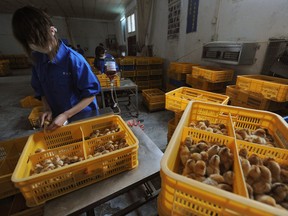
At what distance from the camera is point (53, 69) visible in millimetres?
1072

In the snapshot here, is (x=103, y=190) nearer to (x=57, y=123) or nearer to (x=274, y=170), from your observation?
(x=57, y=123)

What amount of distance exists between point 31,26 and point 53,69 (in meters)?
0.34

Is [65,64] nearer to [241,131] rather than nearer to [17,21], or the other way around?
[17,21]

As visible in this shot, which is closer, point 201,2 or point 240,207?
point 240,207

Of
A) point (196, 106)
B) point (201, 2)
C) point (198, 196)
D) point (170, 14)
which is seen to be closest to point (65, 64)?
point (196, 106)

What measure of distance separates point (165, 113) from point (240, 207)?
303cm

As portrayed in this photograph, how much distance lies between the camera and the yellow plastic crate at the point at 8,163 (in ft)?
2.90

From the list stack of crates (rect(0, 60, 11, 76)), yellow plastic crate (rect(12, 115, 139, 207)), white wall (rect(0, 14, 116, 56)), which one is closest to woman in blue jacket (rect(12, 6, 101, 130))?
yellow plastic crate (rect(12, 115, 139, 207))

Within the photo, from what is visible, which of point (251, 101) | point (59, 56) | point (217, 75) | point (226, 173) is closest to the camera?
point (226, 173)

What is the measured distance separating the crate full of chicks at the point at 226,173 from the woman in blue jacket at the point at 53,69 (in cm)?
73

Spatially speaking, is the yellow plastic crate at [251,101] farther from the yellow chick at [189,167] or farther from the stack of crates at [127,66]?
the stack of crates at [127,66]

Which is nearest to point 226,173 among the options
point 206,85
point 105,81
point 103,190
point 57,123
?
point 103,190

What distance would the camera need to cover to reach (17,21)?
2.53 feet

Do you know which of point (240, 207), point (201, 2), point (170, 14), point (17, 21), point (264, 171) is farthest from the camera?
point (170, 14)
